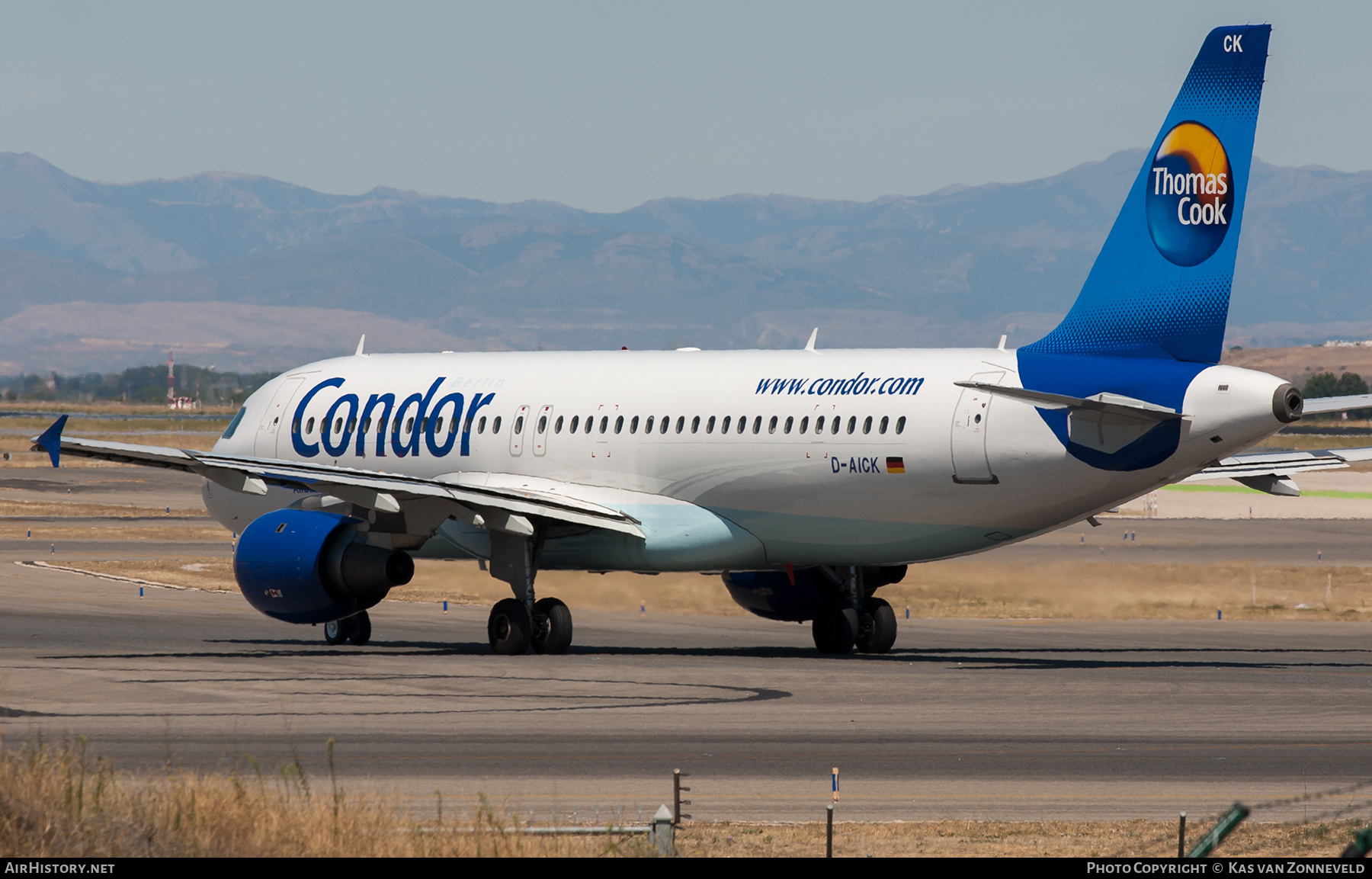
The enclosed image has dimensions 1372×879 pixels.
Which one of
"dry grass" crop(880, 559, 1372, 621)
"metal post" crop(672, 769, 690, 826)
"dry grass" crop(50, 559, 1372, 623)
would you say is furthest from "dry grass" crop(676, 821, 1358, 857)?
"dry grass" crop(880, 559, 1372, 621)

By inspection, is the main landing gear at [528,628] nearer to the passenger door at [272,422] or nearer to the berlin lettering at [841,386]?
the berlin lettering at [841,386]

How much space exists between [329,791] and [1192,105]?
16735mm

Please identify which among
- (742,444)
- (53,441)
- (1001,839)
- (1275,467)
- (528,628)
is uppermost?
(742,444)

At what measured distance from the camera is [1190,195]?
1065 inches

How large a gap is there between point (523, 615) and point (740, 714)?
8603 millimetres

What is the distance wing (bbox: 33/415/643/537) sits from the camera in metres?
28.3

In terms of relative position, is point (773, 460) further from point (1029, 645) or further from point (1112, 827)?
point (1112, 827)

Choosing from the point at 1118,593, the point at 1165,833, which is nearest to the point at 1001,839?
the point at 1165,833

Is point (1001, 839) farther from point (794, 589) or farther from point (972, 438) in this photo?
point (794, 589)

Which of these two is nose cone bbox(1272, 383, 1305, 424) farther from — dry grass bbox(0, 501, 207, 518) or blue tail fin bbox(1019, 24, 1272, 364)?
dry grass bbox(0, 501, 207, 518)

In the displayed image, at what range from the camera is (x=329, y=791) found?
1677cm

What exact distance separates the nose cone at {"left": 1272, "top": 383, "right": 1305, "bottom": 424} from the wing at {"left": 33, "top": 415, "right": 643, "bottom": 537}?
10816 mm
